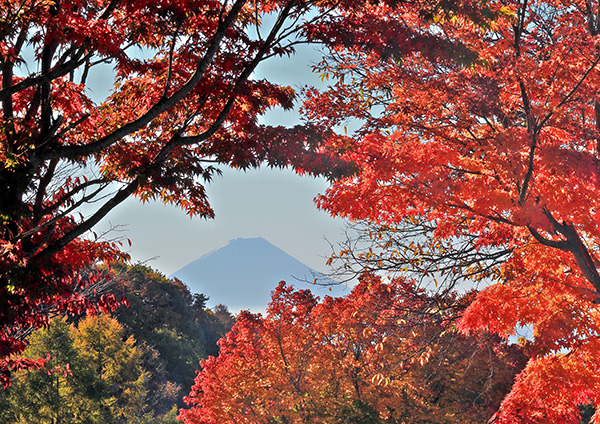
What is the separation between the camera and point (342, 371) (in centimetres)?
1828

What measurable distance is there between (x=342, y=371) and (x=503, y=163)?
1198 cm

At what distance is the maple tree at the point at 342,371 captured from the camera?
1722 cm

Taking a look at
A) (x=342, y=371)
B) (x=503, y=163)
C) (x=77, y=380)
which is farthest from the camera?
(x=77, y=380)

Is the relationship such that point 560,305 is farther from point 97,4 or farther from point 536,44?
point 97,4

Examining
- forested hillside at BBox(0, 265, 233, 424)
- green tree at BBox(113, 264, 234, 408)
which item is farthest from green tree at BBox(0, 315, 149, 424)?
green tree at BBox(113, 264, 234, 408)

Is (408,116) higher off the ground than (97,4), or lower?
lower

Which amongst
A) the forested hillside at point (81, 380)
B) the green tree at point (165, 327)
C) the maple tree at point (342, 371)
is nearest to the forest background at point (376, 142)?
the maple tree at point (342, 371)

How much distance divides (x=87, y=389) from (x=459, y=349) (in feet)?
52.6

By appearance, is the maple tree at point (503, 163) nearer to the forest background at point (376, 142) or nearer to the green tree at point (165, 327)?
the forest background at point (376, 142)

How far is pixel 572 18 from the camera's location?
33.4 ft

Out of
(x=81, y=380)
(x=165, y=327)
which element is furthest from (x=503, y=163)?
(x=165, y=327)

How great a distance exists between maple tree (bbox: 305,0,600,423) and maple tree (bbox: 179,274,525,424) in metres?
6.47

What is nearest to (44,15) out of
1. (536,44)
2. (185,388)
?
(536,44)

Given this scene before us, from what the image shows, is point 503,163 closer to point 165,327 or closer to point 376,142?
point 376,142
